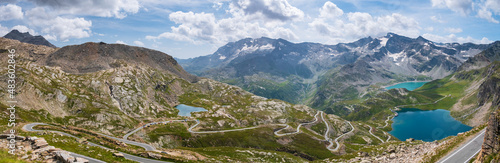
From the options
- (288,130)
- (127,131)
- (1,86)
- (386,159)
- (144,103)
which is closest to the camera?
(386,159)

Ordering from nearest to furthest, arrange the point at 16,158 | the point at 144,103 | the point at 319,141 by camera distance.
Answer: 1. the point at 16,158
2. the point at 319,141
3. the point at 144,103

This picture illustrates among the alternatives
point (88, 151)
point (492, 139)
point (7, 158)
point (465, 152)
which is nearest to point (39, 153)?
point (7, 158)

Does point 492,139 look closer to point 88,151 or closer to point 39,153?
point 39,153

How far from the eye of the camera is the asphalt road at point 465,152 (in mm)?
42875

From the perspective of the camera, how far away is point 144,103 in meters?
200

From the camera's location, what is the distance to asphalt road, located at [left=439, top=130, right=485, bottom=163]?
141ft

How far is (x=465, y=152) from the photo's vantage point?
147 feet

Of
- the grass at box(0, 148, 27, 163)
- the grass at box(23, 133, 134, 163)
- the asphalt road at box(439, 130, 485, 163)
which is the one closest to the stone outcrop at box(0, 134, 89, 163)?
the grass at box(0, 148, 27, 163)

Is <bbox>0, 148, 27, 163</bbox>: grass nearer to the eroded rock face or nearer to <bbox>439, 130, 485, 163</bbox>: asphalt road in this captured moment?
the eroded rock face

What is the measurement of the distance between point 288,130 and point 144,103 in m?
124

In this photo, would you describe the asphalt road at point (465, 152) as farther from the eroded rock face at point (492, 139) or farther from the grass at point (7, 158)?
the grass at point (7, 158)

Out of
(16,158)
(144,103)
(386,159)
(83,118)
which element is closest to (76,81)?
(144,103)

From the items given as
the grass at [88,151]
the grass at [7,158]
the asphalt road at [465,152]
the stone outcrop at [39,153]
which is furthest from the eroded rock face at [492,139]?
the grass at [7,158]

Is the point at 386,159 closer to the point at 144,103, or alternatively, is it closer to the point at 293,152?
the point at 293,152
